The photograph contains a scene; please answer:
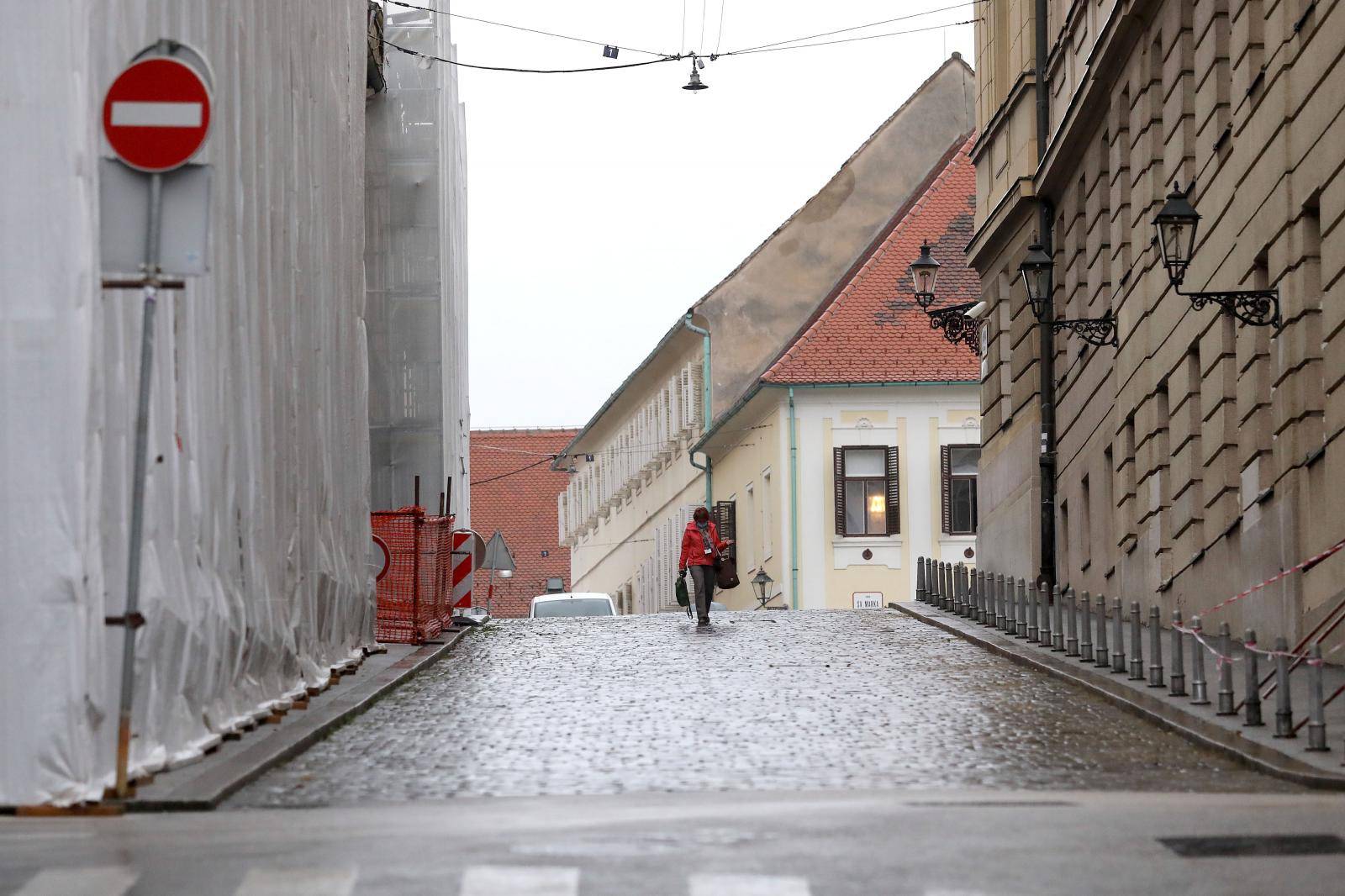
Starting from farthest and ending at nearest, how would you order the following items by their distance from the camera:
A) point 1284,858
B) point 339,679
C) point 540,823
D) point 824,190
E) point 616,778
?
1. point 824,190
2. point 339,679
3. point 616,778
4. point 540,823
5. point 1284,858

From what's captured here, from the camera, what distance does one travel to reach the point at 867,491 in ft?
173

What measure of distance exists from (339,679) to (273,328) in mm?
4074

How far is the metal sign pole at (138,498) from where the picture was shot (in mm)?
10922

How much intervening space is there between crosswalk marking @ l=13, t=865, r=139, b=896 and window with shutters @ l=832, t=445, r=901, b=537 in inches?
1717

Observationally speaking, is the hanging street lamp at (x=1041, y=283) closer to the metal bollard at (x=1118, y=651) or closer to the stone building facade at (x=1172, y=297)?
the stone building facade at (x=1172, y=297)

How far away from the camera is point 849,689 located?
1873 cm

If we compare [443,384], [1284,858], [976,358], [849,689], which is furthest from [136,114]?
[976,358]

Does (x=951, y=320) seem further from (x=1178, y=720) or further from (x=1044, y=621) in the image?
(x=1178, y=720)

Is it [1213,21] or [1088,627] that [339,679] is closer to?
[1088,627]

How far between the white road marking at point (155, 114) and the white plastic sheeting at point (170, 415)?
1.80 ft

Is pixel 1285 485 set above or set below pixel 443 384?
below

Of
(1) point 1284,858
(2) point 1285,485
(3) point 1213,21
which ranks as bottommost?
(1) point 1284,858

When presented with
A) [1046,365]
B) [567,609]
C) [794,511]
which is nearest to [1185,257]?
[1046,365]

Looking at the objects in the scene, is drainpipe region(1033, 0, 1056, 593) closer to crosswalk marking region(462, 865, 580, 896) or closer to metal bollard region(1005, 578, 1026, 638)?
metal bollard region(1005, 578, 1026, 638)
